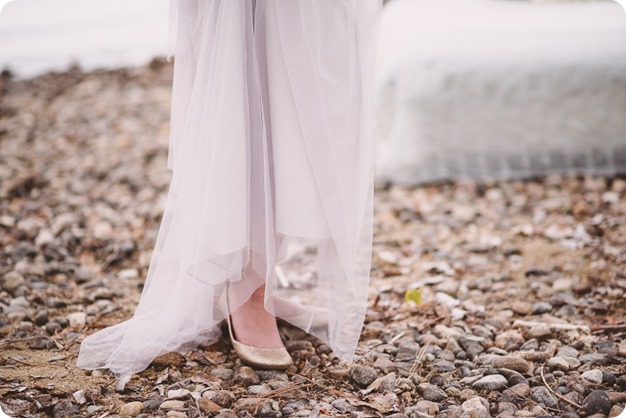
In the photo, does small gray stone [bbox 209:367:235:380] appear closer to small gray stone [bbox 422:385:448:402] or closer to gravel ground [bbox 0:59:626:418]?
gravel ground [bbox 0:59:626:418]

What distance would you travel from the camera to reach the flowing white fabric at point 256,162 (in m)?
1.44

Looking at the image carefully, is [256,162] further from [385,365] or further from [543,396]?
[543,396]

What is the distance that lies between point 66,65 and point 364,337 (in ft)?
13.8

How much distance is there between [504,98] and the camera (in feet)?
9.62

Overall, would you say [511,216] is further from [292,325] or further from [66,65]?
[66,65]

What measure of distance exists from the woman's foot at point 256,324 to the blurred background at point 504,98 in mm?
1563

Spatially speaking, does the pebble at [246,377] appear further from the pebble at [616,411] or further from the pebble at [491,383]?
the pebble at [616,411]

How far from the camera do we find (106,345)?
5.24 ft

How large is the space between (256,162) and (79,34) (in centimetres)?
497

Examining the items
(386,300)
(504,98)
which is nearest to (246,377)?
(386,300)

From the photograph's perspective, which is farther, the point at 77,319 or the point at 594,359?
the point at 77,319

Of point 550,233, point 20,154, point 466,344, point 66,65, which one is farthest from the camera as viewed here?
point 66,65

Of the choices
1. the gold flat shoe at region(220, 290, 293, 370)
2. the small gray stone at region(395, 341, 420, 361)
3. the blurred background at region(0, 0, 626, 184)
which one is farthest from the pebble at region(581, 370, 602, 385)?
the blurred background at region(0, 0, 626, 184)

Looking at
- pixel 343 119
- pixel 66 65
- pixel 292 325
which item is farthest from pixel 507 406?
pixel 66 65
